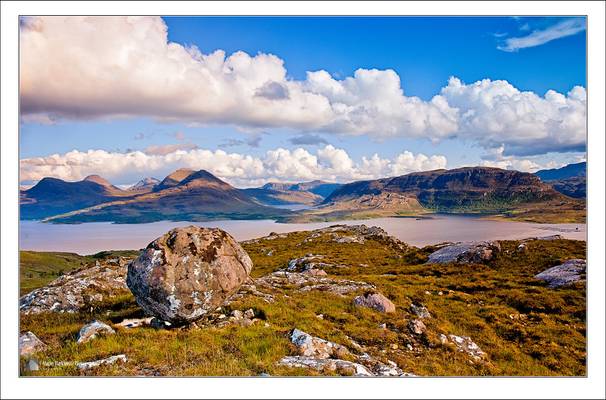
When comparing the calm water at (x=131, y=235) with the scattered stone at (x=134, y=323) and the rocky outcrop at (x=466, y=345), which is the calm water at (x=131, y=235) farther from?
the rocky outcrop at (x=466, y=345)

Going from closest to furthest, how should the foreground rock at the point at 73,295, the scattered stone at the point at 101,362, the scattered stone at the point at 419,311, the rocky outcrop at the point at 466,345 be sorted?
1. the scattered stone at the point at 101,362
2. the rocky outcrop at the point at 466,345
3. the foreground rock at the point at 73,295
4. the scattered stone at the point at 419,311

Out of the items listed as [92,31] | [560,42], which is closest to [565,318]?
[560,42]

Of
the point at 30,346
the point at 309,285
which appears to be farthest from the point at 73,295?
the point at 309,285

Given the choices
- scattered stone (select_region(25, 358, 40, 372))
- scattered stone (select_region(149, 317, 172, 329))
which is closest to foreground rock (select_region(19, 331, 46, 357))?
scattered stone (select_region(25, 358, 40, 372))

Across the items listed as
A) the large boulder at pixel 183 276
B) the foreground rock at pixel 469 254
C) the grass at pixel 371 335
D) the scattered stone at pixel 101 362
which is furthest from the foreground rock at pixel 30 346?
the foreground rock at pixel 469 254

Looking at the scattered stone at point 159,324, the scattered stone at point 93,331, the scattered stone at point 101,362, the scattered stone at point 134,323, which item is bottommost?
the scattered stone at point 101,362

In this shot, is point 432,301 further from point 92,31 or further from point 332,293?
point 92,31

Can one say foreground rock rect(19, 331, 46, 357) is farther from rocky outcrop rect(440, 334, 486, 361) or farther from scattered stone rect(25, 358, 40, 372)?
rocky outcrop rect(440, 334, 486, 361)
